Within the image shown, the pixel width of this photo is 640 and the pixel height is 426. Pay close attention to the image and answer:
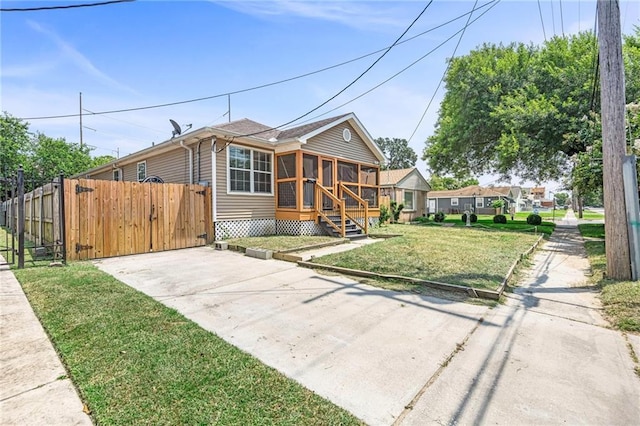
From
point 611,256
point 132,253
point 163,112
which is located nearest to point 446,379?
point 611,256

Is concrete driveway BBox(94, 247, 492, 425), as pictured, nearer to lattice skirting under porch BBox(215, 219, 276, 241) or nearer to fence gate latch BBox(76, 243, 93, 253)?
fence gate latch BBox(76, 243, 93, 253)

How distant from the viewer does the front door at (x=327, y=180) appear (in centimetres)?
1194

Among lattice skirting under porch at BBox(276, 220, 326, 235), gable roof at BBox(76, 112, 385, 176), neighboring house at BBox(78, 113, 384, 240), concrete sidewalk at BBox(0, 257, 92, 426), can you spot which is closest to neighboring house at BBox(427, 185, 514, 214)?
gable roof at BBox(76, 112, 385, 176)

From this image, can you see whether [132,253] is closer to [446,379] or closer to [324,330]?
[324,330]

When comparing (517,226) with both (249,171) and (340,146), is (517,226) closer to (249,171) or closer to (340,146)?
(340,146)

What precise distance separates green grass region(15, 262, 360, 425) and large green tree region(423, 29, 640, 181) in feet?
45.8

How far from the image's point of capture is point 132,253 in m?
8.17

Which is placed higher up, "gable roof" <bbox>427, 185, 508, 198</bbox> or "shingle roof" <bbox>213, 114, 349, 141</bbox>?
"shingle roof" <bbox>213, 114, 349, 141</bbox>

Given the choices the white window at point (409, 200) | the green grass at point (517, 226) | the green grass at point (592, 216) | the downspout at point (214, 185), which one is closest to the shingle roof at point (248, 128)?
the downspout at point (214, 185)

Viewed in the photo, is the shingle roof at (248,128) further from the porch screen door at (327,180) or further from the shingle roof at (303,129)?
the porch screen door at (327,180)

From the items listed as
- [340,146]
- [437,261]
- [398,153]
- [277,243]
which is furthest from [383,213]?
[398,153]

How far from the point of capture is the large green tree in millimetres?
14500

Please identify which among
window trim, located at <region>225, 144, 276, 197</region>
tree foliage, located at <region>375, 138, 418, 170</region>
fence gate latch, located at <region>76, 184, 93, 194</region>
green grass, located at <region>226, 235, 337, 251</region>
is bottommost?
green grass, located at <region>226, 235, 337, 251</region>

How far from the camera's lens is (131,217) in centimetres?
814
